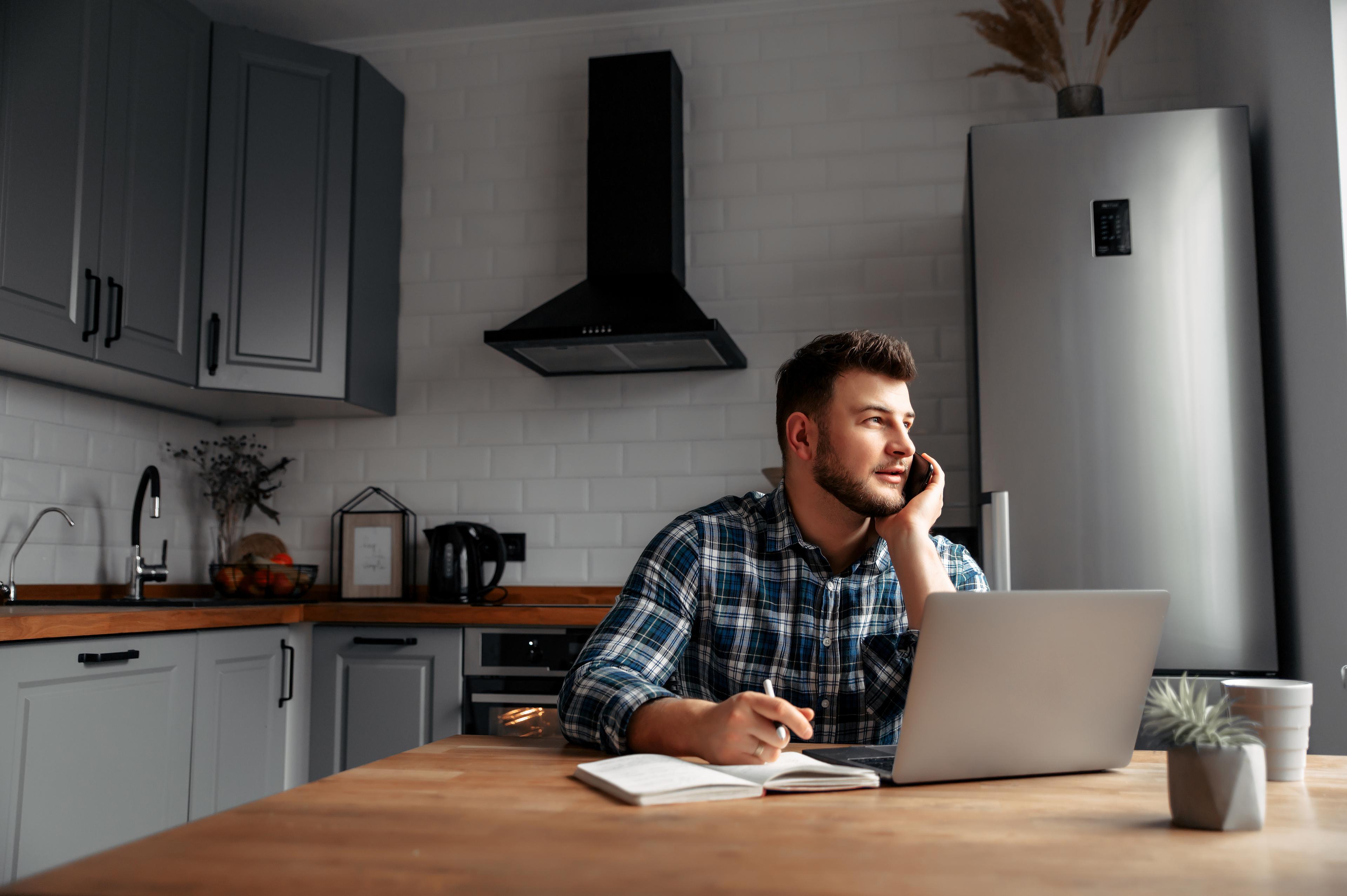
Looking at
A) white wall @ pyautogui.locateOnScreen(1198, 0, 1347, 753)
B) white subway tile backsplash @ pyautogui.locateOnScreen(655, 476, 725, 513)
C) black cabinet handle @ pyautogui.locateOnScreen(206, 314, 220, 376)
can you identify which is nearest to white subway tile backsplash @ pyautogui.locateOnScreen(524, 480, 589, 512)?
white subway tile backsplash @ pyautogui.locateOnScreen(655, 476, 725, 513)

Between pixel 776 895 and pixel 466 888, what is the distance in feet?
0.66

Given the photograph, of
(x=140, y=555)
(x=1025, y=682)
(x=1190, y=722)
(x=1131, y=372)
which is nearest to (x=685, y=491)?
(x=1131, y=372)

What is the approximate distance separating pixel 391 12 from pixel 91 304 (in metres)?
1.55

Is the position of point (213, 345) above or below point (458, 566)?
above

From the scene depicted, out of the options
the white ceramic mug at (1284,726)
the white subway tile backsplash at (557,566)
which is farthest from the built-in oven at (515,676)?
the white ceramic mug at (1284,726)

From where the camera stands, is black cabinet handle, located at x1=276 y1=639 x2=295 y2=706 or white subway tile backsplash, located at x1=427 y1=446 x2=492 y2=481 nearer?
black cabinet handle, located at x1=276 y1=639 x2=295 y2=706

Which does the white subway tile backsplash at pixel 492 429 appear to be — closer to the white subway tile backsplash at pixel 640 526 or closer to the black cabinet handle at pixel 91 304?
the white subway tile backsplash at pixel 640 526

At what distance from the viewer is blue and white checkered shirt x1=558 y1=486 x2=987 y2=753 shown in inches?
58.9

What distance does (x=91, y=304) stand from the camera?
260cm

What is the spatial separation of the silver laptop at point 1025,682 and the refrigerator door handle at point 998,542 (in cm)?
137

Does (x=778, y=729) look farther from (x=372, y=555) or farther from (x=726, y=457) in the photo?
(x=372, y=555)

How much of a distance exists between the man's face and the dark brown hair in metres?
0.01

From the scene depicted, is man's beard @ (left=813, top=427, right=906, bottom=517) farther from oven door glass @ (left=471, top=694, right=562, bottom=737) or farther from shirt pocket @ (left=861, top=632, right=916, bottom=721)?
oven door glass @ (left=471, top=694, right=562, bottom=737)

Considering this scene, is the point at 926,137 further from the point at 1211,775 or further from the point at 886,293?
the point at 1211,775
